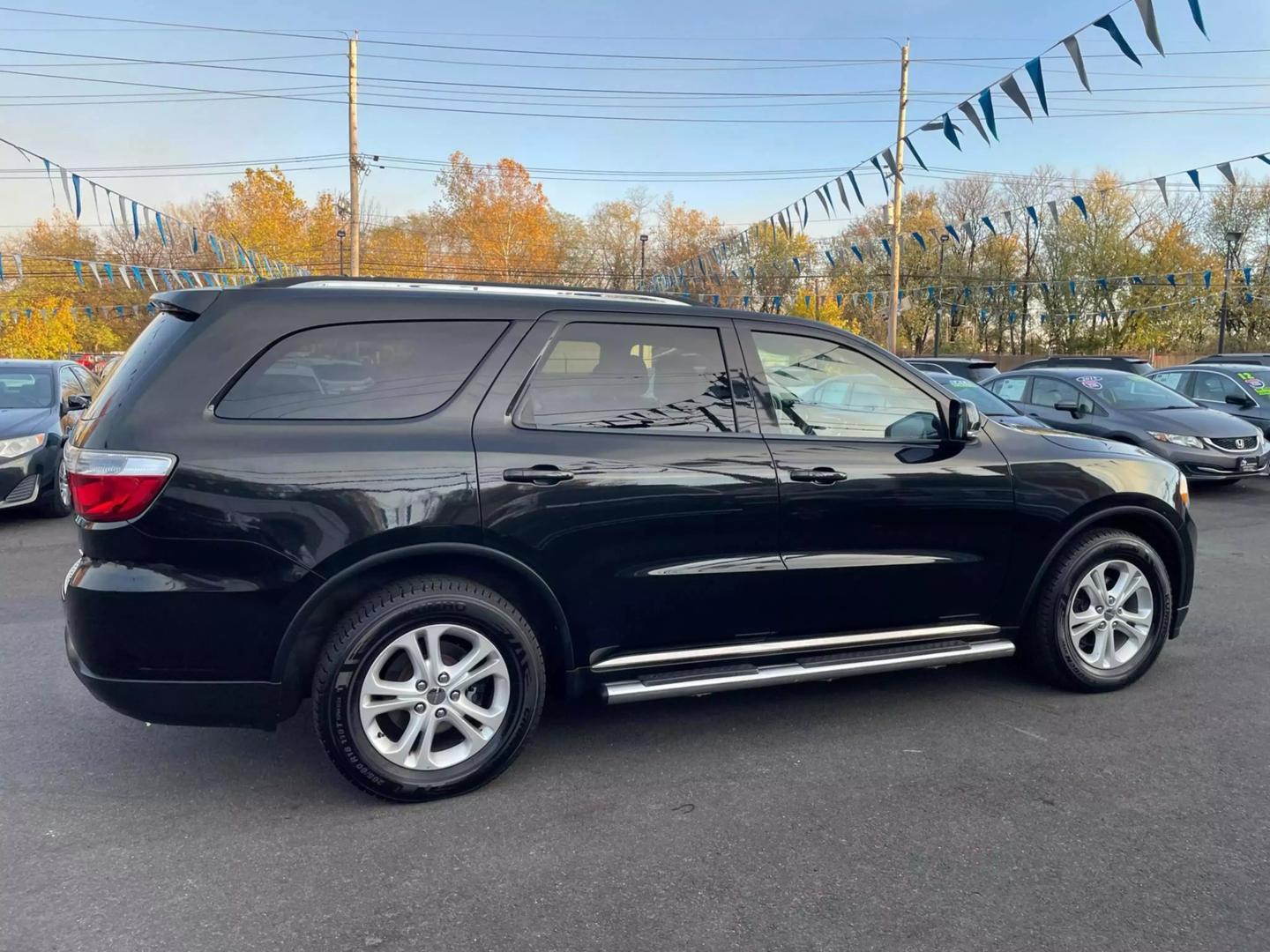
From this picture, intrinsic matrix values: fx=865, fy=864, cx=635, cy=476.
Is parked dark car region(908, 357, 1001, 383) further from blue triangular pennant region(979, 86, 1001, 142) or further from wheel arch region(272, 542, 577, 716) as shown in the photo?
wheel arch region(272, 542, 577, 716)

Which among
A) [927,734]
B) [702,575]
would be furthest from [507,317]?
[927,734]

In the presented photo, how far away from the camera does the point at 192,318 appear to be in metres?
2.95

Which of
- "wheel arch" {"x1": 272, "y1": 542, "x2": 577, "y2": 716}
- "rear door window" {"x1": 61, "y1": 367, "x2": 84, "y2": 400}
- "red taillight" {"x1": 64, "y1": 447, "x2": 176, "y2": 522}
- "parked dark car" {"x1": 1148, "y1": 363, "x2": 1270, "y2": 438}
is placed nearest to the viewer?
"red taillight" {"x1": 64, "y1": 447, "x2": 176, "y2": 522}

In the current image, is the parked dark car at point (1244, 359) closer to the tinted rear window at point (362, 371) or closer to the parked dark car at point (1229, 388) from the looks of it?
the parked dark car at point (1229, 388)

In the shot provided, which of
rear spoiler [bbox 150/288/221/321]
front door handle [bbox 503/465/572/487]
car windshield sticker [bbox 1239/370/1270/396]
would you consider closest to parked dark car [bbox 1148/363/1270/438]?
car windshield sticker [bbox 1239/370/1270/396]

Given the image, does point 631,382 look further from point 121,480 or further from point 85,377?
point 85,377

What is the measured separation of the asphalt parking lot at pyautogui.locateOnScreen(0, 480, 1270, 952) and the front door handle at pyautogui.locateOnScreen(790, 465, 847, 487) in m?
1.07

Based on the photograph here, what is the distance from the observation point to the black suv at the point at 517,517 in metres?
2.80

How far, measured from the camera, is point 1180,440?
10.2 metres

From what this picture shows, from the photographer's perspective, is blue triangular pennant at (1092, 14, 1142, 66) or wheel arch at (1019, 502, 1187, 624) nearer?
wheel arch at (1019, 502, 1187, 624)

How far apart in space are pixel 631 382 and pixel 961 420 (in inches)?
57.7

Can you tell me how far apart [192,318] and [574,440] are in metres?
1.37

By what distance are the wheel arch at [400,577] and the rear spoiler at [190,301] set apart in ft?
3.37

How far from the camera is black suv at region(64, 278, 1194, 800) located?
9.20ft
